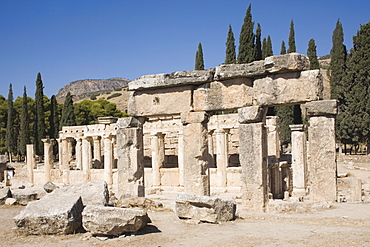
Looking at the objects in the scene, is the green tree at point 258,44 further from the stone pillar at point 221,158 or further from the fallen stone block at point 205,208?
the fallen stone block at point 205,208

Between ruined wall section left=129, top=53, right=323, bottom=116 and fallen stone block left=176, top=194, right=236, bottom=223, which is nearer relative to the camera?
fallen stone block left=176, top=194, right=236, bottom=223

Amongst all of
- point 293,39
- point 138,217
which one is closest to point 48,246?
point 138,217

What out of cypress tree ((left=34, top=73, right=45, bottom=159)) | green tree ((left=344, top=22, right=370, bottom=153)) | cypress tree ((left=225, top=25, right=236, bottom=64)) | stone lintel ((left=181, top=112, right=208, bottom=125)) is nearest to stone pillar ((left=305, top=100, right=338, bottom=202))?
stone lintel ((left=181, top=112, right=208, bottom=125))

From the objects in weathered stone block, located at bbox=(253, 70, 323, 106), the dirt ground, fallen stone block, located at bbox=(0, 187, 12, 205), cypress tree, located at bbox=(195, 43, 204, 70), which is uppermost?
cypress tree, located at bbox=(195, 43, 204, 70)

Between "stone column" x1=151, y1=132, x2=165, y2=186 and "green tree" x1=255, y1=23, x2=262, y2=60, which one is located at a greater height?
"green tree" x1=255, y1=23, x2=262, y2=60

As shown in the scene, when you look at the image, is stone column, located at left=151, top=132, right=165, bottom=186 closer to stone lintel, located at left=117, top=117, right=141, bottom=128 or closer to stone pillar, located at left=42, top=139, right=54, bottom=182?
stone pillar, located at left=42, top=139, right=54, bottom=182

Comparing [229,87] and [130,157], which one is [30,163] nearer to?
[130,157]

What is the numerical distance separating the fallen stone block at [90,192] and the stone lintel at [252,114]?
14.3ft

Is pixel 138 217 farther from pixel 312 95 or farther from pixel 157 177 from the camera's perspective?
pixel 157 177

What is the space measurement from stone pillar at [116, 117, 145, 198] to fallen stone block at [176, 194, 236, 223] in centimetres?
469

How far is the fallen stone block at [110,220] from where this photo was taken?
8367 mm

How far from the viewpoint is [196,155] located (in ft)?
42.8

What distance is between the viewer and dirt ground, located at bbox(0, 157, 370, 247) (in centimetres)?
778

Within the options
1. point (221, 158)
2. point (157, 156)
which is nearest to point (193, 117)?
point (221, 158)
